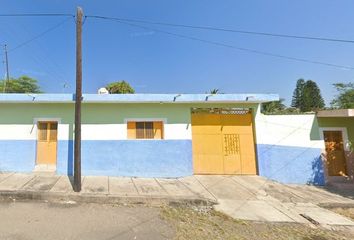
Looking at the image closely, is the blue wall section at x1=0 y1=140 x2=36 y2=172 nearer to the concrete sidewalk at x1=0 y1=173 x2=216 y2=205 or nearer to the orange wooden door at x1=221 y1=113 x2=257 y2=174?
the concrete sidewalk at x1=0 y1=173 x2=216 y2=205

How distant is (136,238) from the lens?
17.7 feet

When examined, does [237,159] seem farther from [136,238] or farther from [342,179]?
[136,238]

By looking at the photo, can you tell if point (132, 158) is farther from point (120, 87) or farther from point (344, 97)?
point (120, 87)

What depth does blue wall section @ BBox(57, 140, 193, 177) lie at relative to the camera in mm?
10148

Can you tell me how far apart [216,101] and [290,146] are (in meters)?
3.70

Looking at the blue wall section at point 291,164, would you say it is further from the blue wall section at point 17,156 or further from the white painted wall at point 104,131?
the blue wall section at point 17,156

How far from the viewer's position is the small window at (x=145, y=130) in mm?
10719

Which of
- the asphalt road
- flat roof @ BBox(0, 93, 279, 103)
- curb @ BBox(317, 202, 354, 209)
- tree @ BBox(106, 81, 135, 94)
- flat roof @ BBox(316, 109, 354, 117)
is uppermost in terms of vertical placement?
tree @ BBox(106, 81, 135, 94)

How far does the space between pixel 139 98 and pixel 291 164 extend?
6.84 metres

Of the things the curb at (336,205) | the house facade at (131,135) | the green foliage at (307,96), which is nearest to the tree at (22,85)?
the house facade at (131,135)

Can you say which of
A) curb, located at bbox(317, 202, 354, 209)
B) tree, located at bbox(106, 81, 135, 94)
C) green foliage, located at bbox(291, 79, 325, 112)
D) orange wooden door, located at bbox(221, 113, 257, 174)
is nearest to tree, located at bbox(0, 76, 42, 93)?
tree, located at bbox(106, 81, 135, 94)

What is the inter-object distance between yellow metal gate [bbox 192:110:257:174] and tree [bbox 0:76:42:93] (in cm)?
2746

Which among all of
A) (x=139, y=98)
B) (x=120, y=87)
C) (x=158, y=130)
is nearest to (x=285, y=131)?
(x=158, y=130)

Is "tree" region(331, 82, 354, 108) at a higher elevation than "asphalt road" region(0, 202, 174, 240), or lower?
higher
